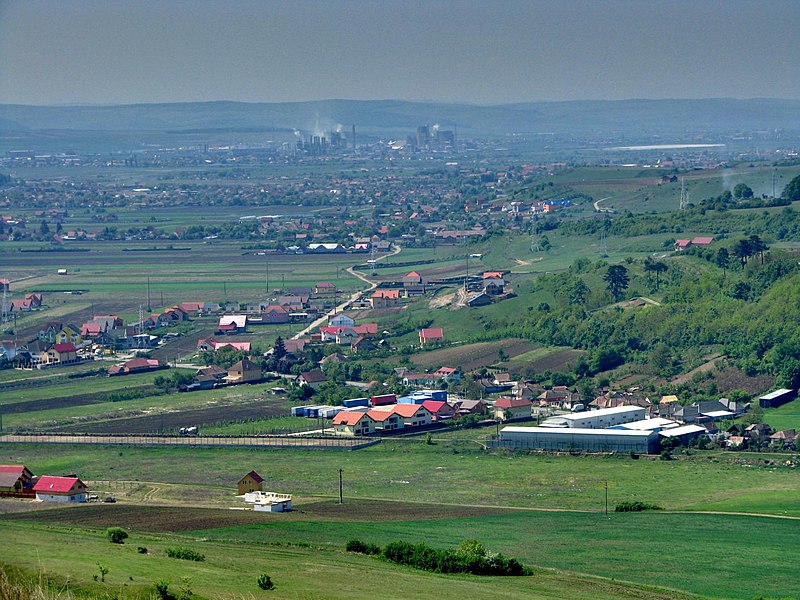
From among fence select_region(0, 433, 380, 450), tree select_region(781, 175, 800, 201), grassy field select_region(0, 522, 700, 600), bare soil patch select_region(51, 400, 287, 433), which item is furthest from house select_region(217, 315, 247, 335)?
grassy field select_region(0, 522, 700, 600)

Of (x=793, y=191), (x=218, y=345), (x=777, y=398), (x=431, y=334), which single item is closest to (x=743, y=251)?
(x=431, y=334)

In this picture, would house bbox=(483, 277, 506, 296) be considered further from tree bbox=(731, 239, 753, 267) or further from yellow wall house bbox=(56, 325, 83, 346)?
yellow wall house bbox=(56, 325, 83, 346)

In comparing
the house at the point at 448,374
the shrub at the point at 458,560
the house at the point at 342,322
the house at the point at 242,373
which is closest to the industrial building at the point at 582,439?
the house at the point at 448,374

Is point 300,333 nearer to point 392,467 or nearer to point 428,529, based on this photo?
point 392,467

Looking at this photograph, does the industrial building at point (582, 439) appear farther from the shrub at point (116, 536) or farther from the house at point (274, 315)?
the house at point (274, 315)

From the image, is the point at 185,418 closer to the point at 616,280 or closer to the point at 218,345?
the point at 218,345
